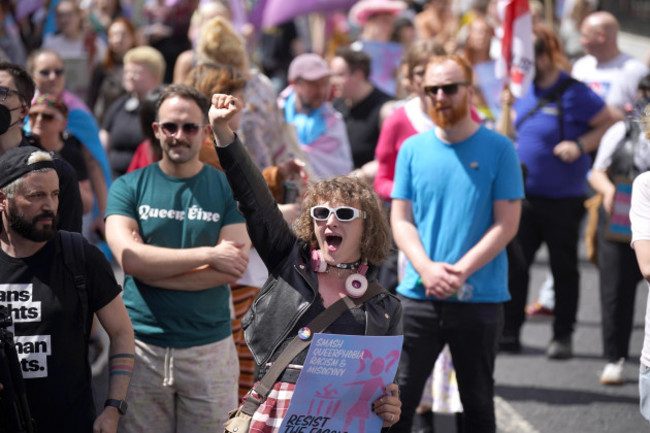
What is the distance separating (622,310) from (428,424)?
5.97 ft

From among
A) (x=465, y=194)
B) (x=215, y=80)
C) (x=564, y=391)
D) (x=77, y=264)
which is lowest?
(x=564, y=391)

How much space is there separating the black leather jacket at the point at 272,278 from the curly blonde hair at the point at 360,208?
0.09 meters

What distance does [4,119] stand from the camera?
4.39 meters

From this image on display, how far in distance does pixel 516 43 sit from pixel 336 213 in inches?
151

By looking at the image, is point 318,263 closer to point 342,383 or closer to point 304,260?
point 304,260

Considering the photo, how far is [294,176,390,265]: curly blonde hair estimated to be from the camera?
12.6ft

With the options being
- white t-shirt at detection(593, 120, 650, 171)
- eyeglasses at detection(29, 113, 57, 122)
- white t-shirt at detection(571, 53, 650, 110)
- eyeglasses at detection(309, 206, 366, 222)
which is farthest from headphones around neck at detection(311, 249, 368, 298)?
white t-shirt at detection(571, 53, 650, 110)

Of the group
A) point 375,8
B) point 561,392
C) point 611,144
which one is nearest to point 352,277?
point 561,392

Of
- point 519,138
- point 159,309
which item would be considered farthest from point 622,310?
point 159,309

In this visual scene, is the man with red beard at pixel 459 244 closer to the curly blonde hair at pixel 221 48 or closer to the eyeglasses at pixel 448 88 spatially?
the eyeglasses at pixel 448 88

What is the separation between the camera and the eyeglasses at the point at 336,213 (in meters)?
3.77

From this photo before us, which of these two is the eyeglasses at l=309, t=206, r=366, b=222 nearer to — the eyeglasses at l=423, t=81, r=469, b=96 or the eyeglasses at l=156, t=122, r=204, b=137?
the eyeglasses at l=156, t=122, r=204, b=137

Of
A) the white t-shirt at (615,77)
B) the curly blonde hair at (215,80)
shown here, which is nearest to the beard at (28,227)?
the curly blonde hair at (215,80)

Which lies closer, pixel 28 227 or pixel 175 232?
pixel 28 227
